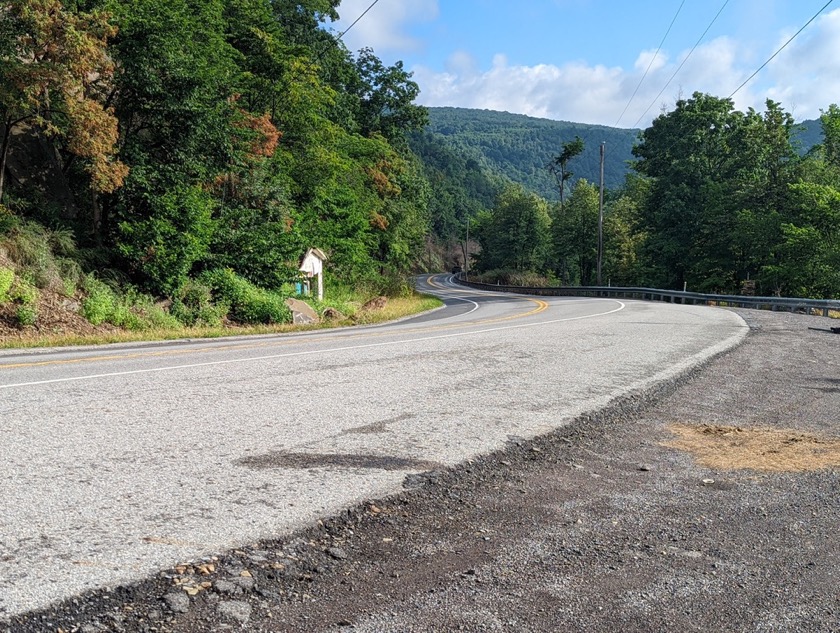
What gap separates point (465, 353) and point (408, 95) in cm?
4409

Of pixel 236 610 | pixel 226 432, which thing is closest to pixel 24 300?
pixel 226 432

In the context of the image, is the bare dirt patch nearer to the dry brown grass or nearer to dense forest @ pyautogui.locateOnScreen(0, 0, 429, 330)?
dense forest @ pyautogui.locateOnScreen(0, 0, 429, 330)

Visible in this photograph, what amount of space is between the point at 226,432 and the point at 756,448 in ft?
14.2

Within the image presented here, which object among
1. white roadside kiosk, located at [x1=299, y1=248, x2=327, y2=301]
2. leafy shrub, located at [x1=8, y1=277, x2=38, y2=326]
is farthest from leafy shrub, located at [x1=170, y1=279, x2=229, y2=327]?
white roadside kiosk, located at [x1=299, y1=248, x2=327, y2=301]

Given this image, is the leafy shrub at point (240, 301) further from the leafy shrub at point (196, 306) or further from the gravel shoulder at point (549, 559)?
the gravel shoulder at point (549, 559)

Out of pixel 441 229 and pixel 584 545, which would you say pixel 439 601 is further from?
pixel 441 229

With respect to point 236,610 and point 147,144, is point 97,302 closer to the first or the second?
point 147,144

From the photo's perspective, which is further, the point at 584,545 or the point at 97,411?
the point at 97,411

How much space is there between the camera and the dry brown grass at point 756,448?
4.79 m

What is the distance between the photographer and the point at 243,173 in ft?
77.8

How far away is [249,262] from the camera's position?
2144 cm

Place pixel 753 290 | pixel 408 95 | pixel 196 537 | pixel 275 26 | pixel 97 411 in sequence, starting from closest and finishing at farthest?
pixel 196 537 → pixel 97 411 → pixel 275 26 → pixel 753 290 → pixel 408 95

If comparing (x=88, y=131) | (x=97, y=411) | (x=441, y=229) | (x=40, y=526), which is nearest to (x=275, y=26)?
(x=88, y=131)

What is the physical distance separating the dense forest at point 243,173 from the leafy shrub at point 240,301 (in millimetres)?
51
